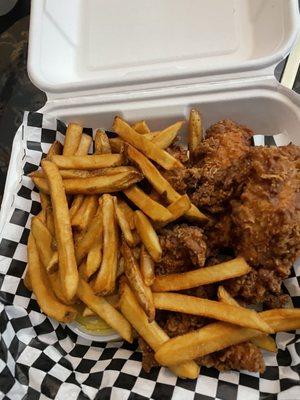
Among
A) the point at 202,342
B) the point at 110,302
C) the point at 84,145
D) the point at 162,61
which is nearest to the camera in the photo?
the point at 202,342

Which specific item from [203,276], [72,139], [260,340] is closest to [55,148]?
[72,139]

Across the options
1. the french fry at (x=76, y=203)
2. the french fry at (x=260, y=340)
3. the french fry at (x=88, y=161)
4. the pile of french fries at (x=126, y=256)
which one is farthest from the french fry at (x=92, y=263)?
the french fry at (x=260, y=340)

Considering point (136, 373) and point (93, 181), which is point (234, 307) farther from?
point (93, 181)

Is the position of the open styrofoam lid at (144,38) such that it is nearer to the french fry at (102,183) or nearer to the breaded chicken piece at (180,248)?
the french fry at (102,183)

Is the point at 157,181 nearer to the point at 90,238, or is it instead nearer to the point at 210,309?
the point at 90,238

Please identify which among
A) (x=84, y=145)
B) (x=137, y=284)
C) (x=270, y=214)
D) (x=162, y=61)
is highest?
(x=162, y=61)
